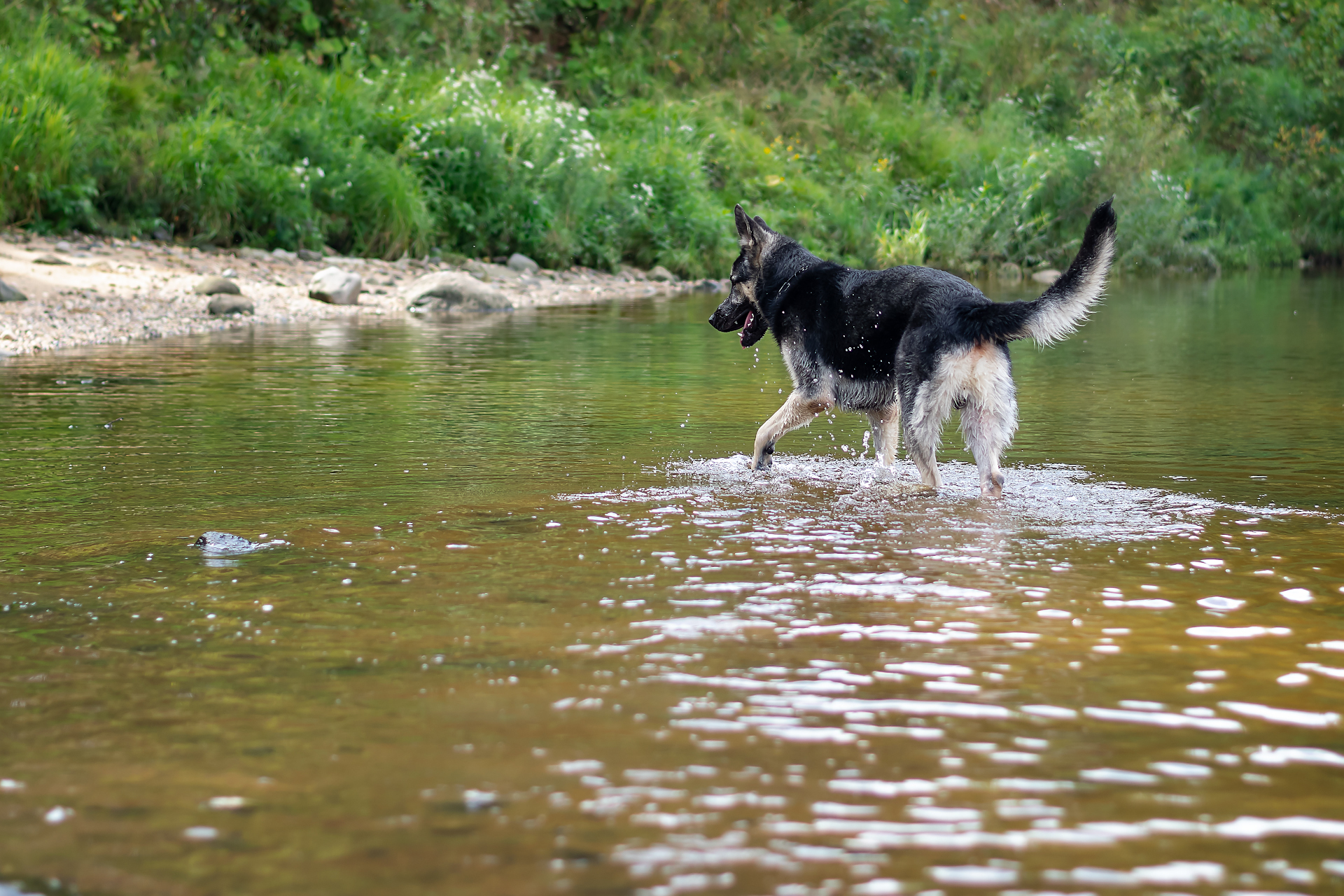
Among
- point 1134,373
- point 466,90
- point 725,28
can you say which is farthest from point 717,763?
point 725,28

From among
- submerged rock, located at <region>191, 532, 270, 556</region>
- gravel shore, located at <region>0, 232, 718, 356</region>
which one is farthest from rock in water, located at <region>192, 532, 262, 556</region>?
gravel shore, located at <region>0, 232, 718, 356</region>

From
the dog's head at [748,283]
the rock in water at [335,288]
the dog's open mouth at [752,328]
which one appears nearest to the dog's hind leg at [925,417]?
the dog's head at [748,283]

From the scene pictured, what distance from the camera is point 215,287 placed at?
1477 cm

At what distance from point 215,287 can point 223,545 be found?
34.5 feet

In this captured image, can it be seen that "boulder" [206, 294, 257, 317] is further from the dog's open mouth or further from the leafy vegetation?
the dog's open mouth

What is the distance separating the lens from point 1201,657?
12.5 feet

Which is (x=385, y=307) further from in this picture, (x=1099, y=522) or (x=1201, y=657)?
(x=1201, y=657)

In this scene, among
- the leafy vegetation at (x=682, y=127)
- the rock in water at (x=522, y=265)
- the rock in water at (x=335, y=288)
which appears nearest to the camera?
the rock in water at (x=335, y=288)

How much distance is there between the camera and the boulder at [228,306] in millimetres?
14211

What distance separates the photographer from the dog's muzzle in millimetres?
8188

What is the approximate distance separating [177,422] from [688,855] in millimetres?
6207

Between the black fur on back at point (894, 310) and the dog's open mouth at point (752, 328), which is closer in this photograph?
the black fur on back at point (894, 310)

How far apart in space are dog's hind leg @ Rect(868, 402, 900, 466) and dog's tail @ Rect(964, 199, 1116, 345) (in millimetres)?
1308

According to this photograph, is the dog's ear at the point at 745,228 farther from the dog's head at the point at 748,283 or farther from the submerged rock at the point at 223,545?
the submerged rock at the point at 223,545
